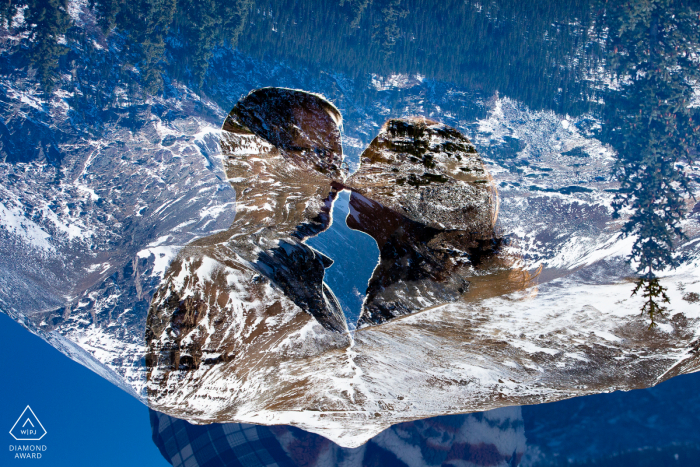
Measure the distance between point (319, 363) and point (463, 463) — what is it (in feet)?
9.93

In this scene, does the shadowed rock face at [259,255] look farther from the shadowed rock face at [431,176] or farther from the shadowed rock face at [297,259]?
the shadowed rock face at [431,176]

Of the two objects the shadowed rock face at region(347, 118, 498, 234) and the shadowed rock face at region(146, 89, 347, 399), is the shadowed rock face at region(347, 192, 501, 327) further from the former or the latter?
the shadowed rock face at region(146, 89, 347, 399)

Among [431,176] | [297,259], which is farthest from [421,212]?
[297,259]

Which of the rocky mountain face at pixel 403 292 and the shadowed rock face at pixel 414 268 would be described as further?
the shadowed rock face at pixel 414 268

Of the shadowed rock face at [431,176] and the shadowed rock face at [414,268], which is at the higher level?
the shadowed rock face at [431,176]

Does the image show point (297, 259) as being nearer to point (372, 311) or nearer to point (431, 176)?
point (372, 311)

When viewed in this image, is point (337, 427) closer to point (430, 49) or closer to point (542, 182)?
point (542, 182)

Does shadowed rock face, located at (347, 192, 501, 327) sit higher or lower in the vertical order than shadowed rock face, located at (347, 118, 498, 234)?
lower

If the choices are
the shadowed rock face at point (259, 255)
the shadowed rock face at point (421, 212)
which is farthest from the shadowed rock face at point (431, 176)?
the shadowed rock face at point (259, 255)

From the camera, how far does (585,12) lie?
1.40 metres

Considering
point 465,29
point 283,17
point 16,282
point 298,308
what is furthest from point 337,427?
point 283,17

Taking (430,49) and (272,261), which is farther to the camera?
(430,49)

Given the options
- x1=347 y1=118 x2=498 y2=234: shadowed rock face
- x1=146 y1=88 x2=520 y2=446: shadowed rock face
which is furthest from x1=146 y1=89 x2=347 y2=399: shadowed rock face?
x1=347 y1=118 x2=498 y2=234: shadowed rock face

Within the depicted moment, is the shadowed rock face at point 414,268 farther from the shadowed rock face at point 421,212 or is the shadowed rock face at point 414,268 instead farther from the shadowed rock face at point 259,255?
the shadowed rock face at point 259,255
